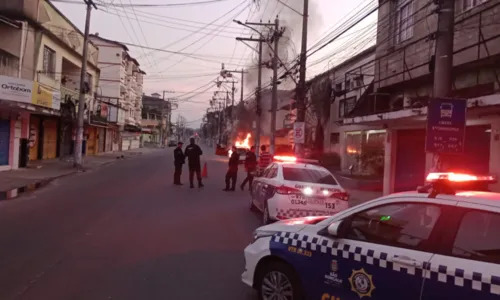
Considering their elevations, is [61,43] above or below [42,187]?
above

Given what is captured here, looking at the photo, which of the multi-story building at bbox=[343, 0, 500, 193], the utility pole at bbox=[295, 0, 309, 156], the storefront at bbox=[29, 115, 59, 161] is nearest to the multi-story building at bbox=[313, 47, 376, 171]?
the utility pole at bbox=[295, 0, 309, 156]

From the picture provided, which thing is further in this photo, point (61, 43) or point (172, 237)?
point (61, 43)

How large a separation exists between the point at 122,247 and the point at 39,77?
64.3ft

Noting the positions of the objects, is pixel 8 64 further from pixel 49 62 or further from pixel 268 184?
pixel 268 184

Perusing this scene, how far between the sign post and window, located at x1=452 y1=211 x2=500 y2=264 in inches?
167

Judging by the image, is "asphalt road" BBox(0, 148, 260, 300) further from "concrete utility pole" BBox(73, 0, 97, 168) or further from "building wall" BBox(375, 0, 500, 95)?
"concrete utility pole" BBox(73, 0, 97, 168)

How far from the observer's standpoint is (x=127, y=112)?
62656mm

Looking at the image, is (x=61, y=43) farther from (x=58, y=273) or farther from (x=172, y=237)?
(x=58, y=273)

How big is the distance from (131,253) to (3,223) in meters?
3.87

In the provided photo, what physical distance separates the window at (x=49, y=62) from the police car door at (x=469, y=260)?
25500 mm

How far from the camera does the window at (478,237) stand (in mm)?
3348

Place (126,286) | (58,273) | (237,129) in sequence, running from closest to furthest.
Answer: (126,286) < (58,273) < (237,129)

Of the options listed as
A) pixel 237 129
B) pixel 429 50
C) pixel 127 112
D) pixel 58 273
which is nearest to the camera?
pixel 58 273

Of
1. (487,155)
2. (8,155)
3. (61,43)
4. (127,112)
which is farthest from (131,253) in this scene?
(127,112)
